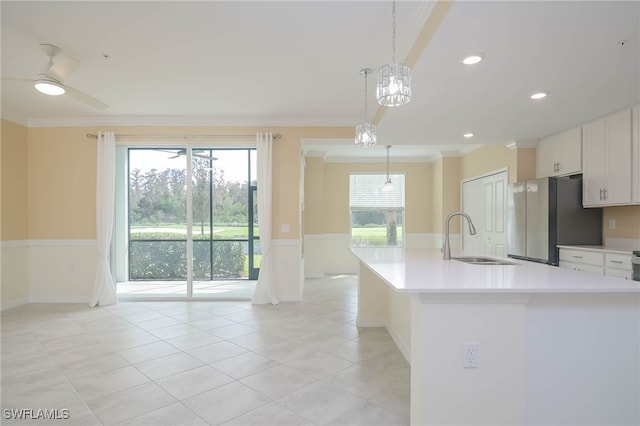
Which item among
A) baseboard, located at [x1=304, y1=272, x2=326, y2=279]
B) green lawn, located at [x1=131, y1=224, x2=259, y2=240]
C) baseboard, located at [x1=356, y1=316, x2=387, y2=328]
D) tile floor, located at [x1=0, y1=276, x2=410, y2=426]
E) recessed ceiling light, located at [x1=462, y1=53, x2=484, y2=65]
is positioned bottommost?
baseboard, located at [x1=304, y1=272, x2=326, y2=279]

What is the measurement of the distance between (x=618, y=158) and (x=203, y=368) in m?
4.51

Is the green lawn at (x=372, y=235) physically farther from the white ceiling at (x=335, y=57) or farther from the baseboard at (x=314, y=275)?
the white ceiling at (x=335, y=57)

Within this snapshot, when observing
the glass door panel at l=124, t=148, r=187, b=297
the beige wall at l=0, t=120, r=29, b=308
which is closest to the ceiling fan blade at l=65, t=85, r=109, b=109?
the glass door panel at l=124, t=148, r=187, b=297

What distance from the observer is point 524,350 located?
5.72 ft

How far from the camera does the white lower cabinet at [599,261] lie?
334 cm

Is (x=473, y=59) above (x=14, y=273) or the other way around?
above

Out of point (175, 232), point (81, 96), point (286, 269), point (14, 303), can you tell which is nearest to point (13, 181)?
point (14, 303)

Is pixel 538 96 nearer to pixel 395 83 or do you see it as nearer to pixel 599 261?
pixel 599 261

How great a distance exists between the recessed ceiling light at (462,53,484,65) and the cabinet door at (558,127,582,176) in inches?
103

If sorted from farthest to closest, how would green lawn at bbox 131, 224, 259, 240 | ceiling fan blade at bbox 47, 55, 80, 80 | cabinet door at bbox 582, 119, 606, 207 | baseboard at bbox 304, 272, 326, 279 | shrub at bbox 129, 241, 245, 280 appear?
baseboard at bbox 304, 272, 326, 279
shrub at bbox 129, 241, 245, 280
green lawn at bbox 131, 224, 259, 240
cabinet door at bbox 582, 119, 606, 207
ceiling fan blade at bbox 47, 55, 80, 80

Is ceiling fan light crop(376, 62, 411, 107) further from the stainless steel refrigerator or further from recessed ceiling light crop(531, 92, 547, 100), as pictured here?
the stainless steel refrigerator

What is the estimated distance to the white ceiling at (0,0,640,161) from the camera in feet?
7.11

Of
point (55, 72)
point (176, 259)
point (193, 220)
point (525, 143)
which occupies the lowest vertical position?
point (176, 259)

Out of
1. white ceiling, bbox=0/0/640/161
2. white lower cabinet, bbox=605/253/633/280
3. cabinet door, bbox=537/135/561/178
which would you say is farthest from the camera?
cabinet door, bbox=537/135/561/178
